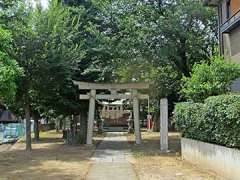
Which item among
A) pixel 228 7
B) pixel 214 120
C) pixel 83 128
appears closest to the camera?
pixel 214 120

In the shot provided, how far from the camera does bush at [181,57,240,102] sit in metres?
18.5

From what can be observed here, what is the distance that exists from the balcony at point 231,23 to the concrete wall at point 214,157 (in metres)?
7.21

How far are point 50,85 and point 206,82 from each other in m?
8.54

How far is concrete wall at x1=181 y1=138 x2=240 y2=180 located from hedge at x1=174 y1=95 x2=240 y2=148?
0.19 m

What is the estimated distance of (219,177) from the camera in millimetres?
12805

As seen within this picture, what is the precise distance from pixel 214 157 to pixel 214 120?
43.5 inches

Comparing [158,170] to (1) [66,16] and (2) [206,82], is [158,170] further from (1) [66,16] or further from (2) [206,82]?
(1) [66,16]

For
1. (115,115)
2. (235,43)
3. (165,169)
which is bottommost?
(165,169)

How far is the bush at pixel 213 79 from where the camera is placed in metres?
18.5

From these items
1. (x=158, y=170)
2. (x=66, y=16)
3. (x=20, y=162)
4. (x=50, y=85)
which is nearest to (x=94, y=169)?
(x=158, y=170)

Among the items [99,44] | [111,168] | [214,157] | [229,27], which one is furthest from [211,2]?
[214,157]

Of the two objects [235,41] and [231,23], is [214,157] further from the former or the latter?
[235,41]

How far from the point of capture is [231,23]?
22688mm

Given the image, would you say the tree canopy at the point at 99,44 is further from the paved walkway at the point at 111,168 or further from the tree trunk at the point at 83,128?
the paved walkway at the point at 111,168
